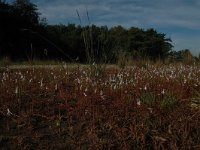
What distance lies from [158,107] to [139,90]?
4.65 feet

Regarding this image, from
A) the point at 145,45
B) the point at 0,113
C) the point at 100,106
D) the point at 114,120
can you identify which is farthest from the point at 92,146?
the point at 145,45

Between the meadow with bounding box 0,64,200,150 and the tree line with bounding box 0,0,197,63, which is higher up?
the tree line with bounding box 0,0,197,63

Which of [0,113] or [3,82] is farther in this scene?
[3,82]

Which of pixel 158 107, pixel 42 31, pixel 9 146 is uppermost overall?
pixel 42 31

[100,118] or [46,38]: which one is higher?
[46,38]

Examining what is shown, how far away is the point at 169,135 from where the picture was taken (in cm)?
661

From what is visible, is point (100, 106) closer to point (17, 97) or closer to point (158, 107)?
point (158, 107)

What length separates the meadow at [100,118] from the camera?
660cm

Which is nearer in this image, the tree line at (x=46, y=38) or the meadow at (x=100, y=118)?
the meadow at (x=100, y=118)

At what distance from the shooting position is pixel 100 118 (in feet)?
23.7

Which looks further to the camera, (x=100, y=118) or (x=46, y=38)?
(x=46, y=38)

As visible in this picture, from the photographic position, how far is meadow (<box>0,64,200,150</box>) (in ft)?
21.7

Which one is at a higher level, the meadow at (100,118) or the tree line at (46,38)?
the tree line at (46,38)

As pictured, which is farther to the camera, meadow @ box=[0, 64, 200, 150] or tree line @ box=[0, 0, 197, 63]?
tree line @ box=[0, 0, 197, 63]
